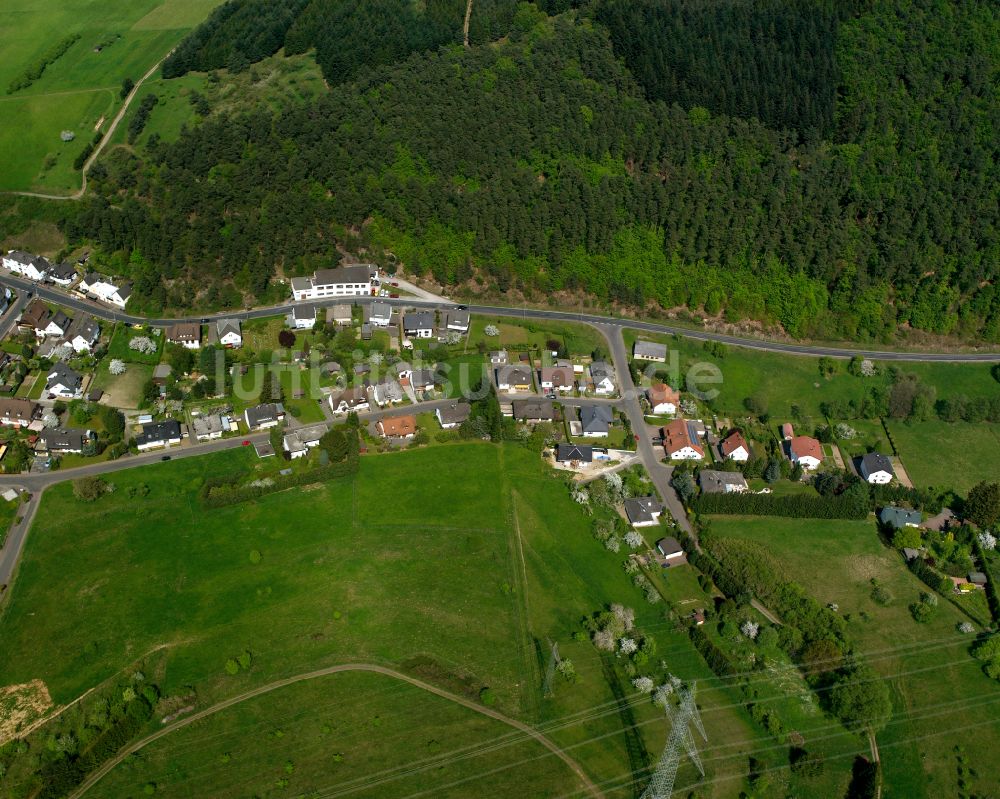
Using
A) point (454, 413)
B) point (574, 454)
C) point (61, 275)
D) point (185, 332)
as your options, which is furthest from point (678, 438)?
point (61, 275)

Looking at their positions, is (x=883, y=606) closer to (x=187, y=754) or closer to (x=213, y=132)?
(x=187, y=754)

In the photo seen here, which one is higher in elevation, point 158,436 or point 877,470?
point 158,436

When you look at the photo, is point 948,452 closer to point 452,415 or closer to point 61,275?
point 452,415

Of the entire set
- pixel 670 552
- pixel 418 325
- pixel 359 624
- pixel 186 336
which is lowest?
pixel 670 552

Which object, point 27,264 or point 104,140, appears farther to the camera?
point 104,140

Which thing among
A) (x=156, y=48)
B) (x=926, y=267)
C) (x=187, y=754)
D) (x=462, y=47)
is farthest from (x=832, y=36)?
(x=187, y=754)

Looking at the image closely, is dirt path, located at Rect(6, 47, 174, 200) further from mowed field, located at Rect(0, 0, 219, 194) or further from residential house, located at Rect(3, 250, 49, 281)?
residential house, located at Rect(3, 250, 49, 281)

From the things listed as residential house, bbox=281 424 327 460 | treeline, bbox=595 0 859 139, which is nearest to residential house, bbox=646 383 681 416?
residential house, bbox=281 424 327 460
